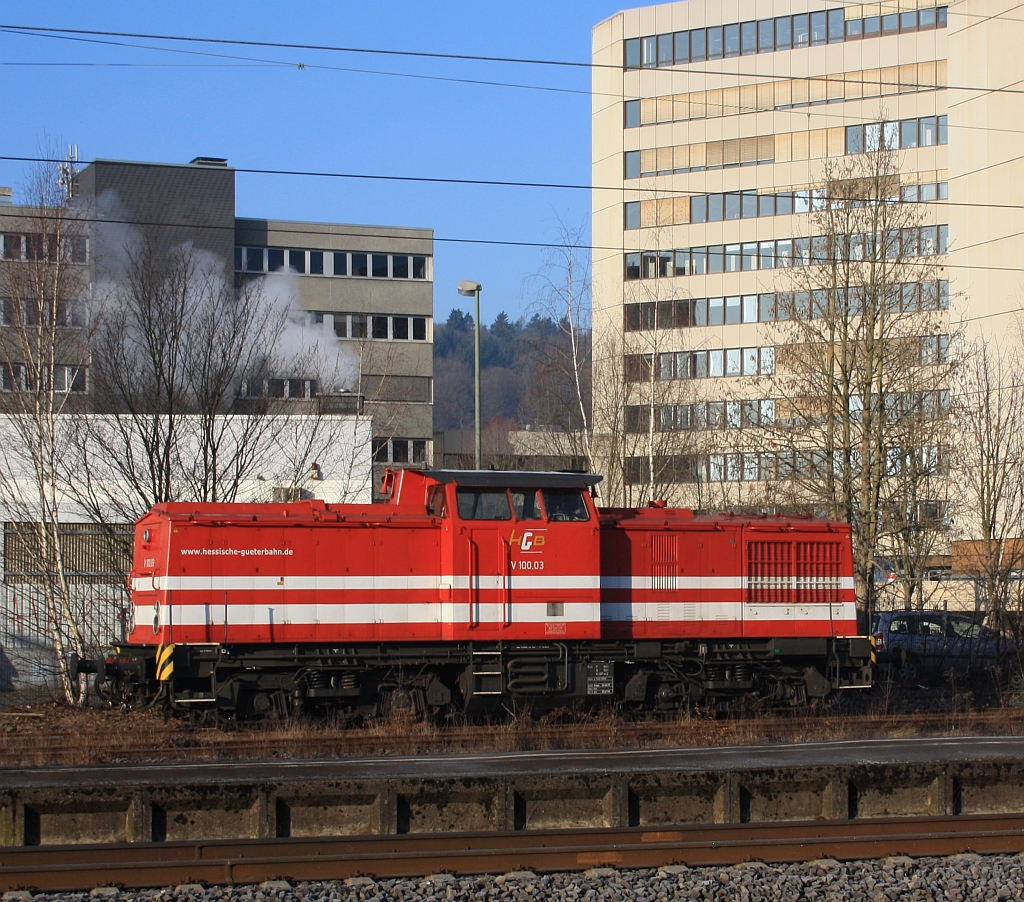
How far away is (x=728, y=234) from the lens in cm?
5866

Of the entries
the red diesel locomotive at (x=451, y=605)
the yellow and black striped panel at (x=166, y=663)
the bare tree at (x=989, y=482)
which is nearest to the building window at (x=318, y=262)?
the bare tree at (x=989, y=482)

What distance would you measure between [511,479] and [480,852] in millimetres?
7549

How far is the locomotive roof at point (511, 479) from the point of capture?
15.8 meters

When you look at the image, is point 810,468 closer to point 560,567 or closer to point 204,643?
point 560,567

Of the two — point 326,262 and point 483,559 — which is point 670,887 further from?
point 326,262

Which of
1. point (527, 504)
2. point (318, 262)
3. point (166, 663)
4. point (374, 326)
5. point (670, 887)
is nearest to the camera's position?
point (670, 887)

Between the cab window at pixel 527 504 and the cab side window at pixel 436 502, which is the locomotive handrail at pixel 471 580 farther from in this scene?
the cab window at pixel 527 504

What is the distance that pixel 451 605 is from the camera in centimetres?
1573

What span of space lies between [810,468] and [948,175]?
34961mm

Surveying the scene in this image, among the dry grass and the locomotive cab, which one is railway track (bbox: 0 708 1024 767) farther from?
the locomotive cab

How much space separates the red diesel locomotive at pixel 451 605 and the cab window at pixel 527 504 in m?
0.02

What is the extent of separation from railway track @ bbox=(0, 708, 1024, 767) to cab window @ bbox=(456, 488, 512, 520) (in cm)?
304

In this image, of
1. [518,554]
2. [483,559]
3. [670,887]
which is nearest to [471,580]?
[483,559]

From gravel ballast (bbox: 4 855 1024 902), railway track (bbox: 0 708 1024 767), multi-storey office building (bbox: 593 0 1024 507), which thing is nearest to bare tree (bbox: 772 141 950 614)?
railway track (bbox: 0 708 1024 767)
